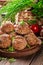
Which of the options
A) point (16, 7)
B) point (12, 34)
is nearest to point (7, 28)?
point (12, 34)

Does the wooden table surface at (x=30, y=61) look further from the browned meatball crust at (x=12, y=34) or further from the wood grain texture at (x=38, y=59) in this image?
the browned meatball crust at (x=12, y=34)

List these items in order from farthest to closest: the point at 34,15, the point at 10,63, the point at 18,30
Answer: the point at 34,15 < the point at 18,30 < the point at 10,63

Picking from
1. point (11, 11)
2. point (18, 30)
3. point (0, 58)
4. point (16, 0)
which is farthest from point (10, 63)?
point (16, 0)

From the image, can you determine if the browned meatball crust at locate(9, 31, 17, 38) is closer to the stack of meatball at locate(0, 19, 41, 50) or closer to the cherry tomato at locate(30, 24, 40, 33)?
the stack of meatball at locate(0, 19, 41, 50)

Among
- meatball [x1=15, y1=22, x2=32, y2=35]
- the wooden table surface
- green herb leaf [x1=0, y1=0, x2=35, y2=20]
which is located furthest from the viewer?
green herb leaf [x1=0, y1=0, x2=35, y2=20]

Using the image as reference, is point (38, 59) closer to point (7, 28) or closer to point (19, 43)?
point (19, 43)

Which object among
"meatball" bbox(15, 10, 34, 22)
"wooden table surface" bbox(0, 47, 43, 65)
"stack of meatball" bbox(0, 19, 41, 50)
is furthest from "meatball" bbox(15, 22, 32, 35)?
"meatball" bbox(15, 10, 34, 22)

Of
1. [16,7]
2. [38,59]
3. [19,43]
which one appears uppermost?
[16,7]

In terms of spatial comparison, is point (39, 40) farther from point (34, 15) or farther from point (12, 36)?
point (34, 15)
